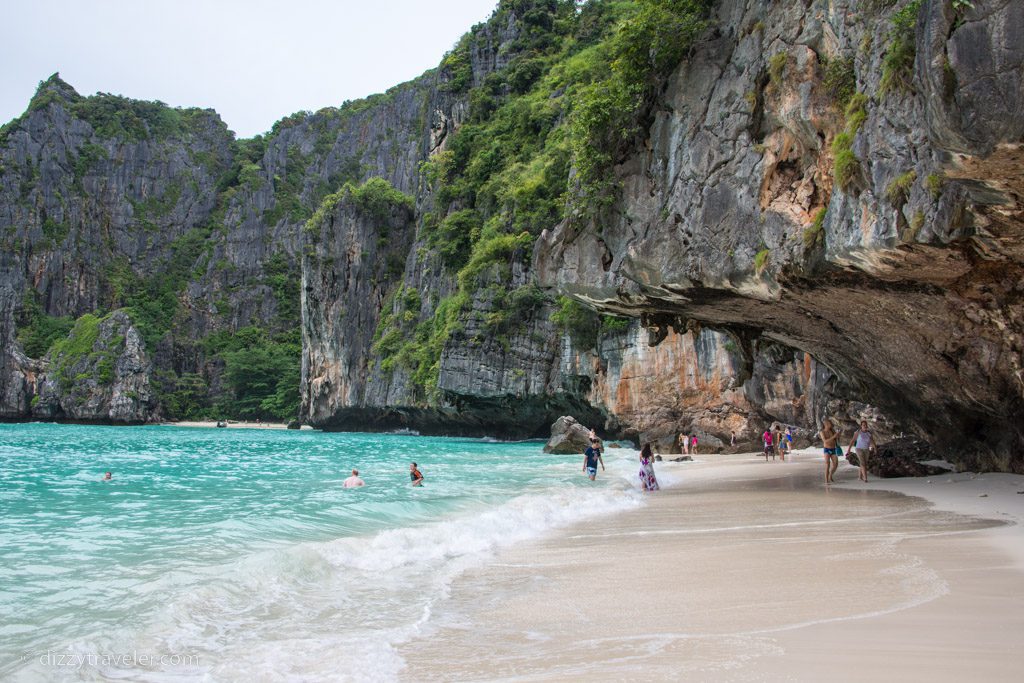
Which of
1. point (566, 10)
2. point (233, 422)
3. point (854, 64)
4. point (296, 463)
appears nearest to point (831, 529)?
point (854, 64)

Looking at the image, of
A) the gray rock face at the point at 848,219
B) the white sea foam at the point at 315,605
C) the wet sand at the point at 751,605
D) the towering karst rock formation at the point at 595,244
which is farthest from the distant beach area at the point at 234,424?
the wet sand at the point at 751,605

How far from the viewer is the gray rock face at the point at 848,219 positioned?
5.43 meters

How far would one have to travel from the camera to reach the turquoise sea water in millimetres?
4137

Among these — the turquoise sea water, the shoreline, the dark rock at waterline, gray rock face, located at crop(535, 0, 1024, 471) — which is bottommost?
the shoreline

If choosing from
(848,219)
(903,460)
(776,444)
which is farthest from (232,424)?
(848,219)

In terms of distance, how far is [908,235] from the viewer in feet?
22.5

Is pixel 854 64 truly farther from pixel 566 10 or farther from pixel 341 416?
pixel 341 416

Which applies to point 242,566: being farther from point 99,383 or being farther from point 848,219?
point 99,383

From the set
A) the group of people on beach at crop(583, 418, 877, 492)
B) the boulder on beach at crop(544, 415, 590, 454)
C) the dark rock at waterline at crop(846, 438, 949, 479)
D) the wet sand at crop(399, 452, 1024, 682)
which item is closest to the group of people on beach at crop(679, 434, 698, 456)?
the boulder on beach at crop(544, 415, 590, 454)

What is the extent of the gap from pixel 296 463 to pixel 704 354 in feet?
48.9

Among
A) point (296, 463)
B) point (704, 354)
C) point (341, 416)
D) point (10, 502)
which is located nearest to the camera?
point (10, 502)

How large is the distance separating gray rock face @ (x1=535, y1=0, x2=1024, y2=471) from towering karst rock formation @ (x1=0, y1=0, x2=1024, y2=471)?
39 millimetres

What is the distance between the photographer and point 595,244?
1375 cm

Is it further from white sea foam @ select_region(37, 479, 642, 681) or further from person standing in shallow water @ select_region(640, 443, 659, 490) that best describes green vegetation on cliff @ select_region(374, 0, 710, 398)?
white sea foam @ select_region(37, 479, 642, 681)
